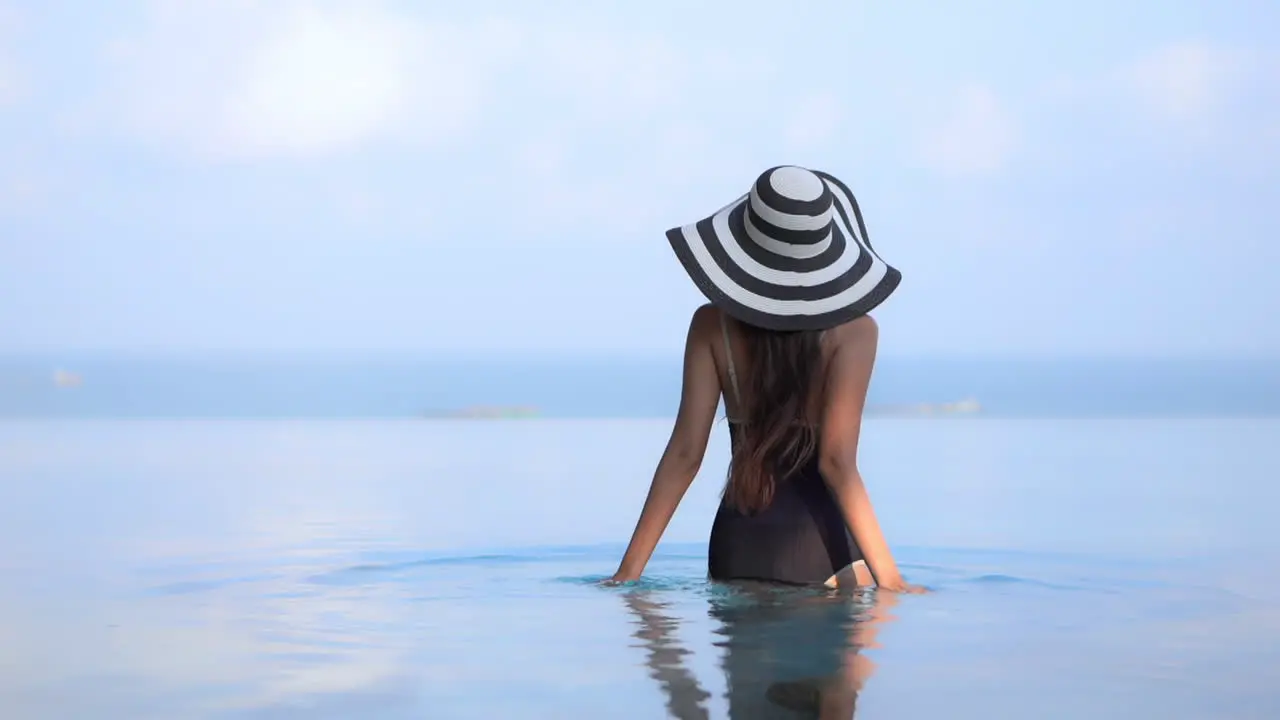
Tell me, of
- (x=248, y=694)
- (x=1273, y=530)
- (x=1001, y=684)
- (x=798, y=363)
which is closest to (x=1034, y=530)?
(x=1273, y=530)

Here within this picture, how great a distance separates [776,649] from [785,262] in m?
1.04

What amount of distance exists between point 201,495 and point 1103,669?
5.29m

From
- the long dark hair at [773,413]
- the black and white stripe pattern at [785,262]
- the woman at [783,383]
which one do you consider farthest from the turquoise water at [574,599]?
the black and white stripe pattern at [785,262]

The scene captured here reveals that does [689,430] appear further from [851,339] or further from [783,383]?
[851,339]

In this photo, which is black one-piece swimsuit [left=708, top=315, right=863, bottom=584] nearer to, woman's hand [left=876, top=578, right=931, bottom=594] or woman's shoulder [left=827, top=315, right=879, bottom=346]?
woman's hand [left=876, top=578, right=931, bottom=594]

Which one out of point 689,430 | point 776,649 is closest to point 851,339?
point 689,430

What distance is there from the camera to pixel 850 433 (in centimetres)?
421

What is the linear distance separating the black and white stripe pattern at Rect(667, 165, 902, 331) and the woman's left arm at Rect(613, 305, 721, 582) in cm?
13

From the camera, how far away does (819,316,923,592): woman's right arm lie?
4211 millimetres

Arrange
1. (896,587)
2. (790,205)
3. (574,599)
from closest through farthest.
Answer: (790,205) → (896,587) → (574,599)

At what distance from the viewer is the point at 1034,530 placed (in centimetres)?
683

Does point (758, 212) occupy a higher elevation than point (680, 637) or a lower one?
higher

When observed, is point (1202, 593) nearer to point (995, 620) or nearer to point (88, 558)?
point (995, 620)

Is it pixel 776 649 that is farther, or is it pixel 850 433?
pixel 850 433
